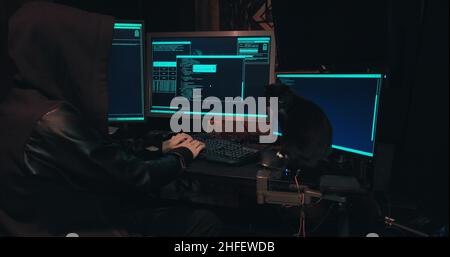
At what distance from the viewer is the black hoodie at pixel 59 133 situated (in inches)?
39.0

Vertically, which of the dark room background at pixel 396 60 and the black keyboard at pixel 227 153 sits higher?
the dark room background at pixel 396 60

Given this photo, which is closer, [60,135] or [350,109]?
[60,135]

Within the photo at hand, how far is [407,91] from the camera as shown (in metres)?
1.19

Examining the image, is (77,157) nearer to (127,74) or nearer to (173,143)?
(173,143)

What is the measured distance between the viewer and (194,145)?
142 centimetres

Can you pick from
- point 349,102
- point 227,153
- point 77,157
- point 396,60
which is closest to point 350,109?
point 349,102

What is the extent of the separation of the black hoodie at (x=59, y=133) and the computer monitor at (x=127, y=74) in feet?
1.59

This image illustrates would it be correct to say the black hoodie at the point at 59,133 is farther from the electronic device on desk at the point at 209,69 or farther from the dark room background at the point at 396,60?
the electronic device on desk at the point at 209,69

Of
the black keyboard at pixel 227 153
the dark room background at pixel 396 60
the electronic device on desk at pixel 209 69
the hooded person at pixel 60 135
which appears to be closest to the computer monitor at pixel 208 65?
the electronic device on desk at pixel 209 69

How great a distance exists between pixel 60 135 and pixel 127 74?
2.41 feet

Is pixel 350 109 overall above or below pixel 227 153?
above

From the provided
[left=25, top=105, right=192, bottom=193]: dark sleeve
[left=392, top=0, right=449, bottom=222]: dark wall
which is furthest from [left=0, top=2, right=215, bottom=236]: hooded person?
[left=392, top=0, right=449, bottom=222]: dark wall

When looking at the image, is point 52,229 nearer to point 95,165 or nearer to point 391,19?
point 95,165
